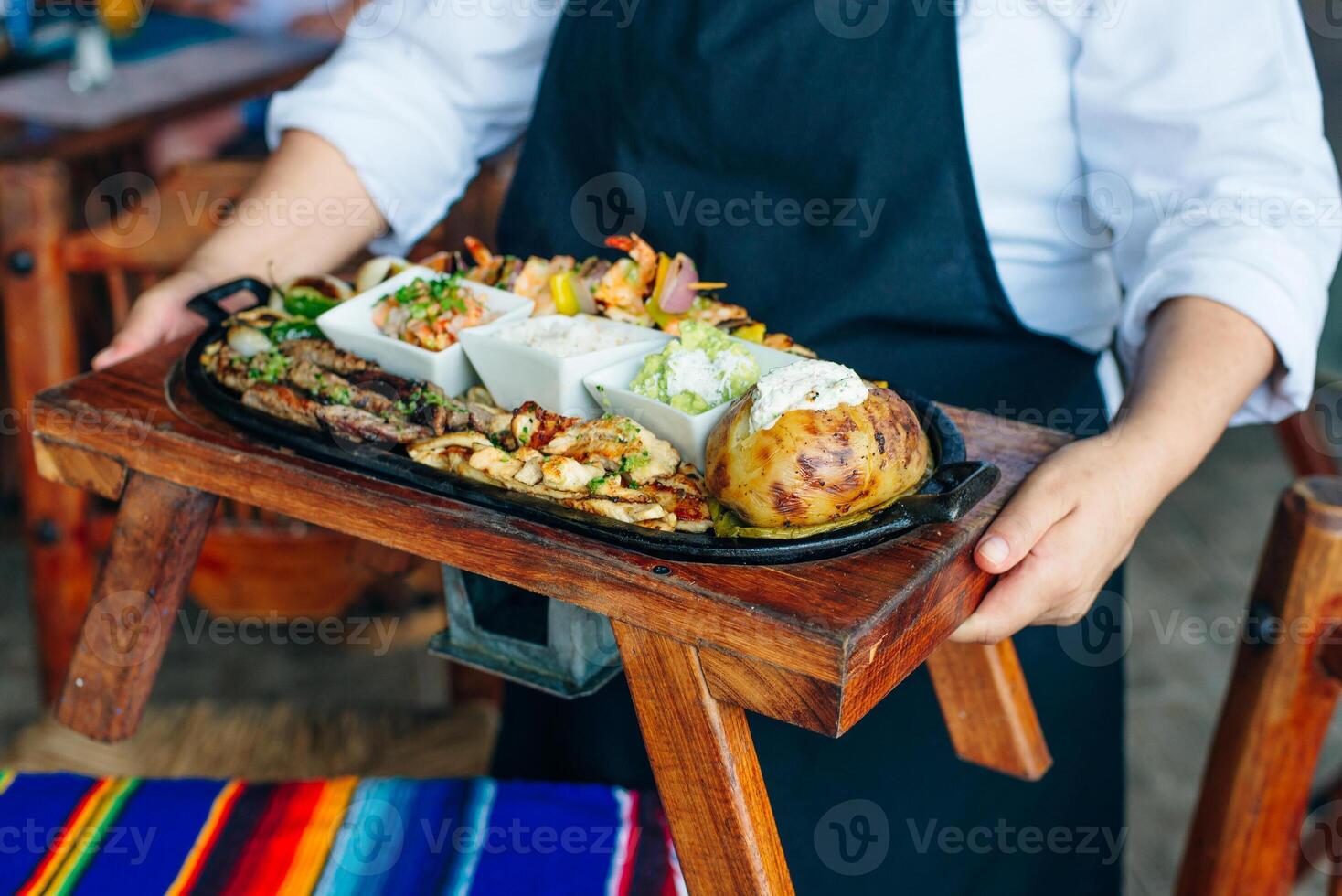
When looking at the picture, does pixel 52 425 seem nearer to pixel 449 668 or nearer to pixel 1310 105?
pixel 449 668

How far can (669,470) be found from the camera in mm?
903

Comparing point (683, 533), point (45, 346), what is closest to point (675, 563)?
point (683, 533)

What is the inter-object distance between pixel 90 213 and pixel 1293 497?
3331 millimetres

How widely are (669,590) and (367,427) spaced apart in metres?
0.31

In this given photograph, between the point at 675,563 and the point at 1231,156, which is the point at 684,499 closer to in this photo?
the point at 675,563

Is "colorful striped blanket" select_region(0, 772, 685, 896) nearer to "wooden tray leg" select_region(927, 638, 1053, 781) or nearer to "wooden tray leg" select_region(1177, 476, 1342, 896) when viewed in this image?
"wooden tray leg" select_region(927, 638, 1053, 781)

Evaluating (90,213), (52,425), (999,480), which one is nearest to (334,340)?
(52,425)

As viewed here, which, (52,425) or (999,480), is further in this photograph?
(52,425)

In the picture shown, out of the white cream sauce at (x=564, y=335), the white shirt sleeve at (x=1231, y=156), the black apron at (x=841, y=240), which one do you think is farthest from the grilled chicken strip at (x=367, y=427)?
the white shirt sleeve at (x=1231, y=156)

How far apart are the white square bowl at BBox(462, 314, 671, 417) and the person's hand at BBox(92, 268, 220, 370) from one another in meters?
0.42

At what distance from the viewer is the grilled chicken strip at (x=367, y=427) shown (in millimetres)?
943

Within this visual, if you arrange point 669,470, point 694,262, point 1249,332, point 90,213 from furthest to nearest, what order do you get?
point 90,213
point 694,262
point 1249,332
point 669,470

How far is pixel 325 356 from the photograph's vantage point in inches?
41.9

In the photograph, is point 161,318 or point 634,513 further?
point 161,318
